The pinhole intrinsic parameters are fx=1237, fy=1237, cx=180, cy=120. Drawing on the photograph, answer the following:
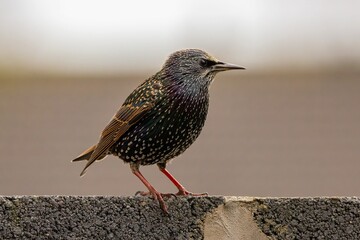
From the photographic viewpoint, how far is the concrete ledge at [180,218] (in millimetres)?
3758

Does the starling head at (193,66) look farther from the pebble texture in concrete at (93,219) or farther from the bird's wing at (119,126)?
the pebble texture in concrete at (93,219)

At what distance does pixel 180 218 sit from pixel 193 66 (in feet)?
4.44

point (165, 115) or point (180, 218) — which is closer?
point (180, 218)

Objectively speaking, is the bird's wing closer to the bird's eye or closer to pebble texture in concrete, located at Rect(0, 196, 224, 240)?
the bird's eye

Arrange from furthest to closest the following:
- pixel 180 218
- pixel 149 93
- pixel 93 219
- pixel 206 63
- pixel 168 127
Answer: pixel 206 63
pixel 149 93
pixel 168 127
pixel 180 218
pixel 93 219

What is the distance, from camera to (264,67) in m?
12.2

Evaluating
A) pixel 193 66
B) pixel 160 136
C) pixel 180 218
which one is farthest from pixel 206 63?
pixel 180 218

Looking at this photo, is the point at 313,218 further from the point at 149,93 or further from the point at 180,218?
the point at 149,93

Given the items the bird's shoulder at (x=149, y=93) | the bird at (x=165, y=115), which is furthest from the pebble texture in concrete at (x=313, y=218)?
the bird's shoulder at (x=149, y=93)

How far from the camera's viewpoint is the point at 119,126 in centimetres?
517

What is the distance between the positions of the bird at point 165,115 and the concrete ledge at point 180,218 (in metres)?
0.98

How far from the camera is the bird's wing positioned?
200 inches

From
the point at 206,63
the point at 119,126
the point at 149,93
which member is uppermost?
the point at 206,63

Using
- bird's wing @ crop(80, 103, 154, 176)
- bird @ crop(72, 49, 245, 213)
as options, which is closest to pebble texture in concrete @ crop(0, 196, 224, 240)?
bird @ crop(72, 49, 245, 213)
